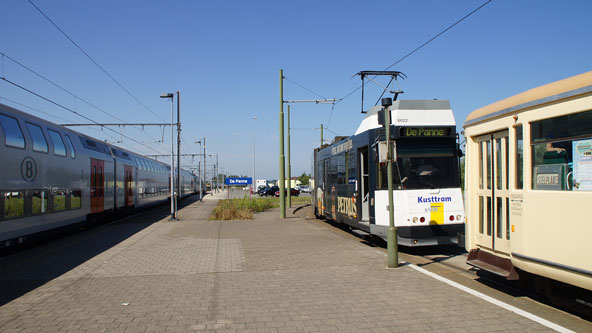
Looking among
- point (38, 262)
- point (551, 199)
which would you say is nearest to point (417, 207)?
point (551, 199)

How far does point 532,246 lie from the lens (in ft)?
18.8

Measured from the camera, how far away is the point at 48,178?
1221cm

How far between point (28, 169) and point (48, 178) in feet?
4.29

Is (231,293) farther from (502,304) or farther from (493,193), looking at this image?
(493,193)

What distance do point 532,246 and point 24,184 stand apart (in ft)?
35.0

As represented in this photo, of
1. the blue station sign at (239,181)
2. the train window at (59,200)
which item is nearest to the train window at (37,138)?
the train window at (59,200)

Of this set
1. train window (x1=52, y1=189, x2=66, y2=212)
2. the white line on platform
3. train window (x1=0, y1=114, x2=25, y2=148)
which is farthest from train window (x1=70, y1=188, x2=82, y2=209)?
the white line on platform

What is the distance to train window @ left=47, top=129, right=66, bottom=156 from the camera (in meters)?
13.0

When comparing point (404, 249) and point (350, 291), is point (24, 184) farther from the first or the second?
point (404, 249)

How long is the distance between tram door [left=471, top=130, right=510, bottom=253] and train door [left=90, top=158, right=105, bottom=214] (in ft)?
46.5

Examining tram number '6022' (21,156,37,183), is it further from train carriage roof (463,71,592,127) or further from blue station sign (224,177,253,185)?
blue station sign (224,177,253,185)

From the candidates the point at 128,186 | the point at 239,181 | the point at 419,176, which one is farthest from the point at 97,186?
the point at 239,181

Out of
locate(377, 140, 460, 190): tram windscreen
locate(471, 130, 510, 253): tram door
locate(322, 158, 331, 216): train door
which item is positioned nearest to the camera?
locate(471, 130, 510, 253): tram door

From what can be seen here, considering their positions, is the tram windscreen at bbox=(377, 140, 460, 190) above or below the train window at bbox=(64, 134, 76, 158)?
below
